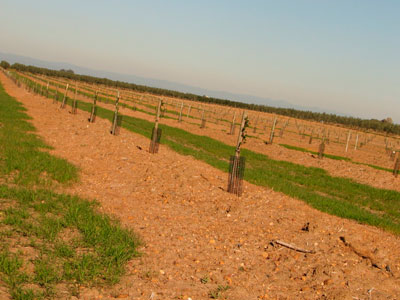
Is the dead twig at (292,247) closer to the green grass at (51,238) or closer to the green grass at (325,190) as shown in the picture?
the green grass at (51,238)

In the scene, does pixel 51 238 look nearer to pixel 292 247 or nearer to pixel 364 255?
pixel 292 247

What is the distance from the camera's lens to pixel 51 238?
4801 millimetres

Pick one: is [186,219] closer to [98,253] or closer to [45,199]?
[98,253]

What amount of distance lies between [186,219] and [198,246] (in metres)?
1.16

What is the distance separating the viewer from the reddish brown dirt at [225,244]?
168 inches

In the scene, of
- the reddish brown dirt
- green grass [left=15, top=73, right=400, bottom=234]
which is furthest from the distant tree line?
the reddish brown dirt

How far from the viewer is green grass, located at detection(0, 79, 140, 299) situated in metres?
3.84

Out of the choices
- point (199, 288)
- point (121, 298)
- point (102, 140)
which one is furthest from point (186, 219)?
point (102, 140)

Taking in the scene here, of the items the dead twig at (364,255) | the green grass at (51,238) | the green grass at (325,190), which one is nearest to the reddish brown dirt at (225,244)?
the dead twig at (364,255)

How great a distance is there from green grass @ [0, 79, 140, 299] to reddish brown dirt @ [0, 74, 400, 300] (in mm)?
260

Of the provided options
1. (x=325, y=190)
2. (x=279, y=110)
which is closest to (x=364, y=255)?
(x=325, y=190)

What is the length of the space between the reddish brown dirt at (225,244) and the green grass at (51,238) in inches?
10.2

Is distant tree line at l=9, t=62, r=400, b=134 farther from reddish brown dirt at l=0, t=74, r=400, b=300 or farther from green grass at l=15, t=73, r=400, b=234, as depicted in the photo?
reddish brown dirt at l=0, t=74, r=400, b=300

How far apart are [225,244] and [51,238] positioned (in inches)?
102
